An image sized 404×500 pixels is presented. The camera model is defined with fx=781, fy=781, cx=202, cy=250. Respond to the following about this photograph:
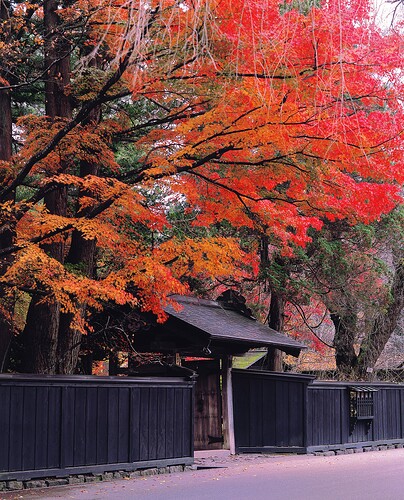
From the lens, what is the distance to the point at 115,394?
15164 mm

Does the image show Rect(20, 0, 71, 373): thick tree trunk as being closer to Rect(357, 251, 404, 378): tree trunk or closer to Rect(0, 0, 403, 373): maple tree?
Rect(0, 0, 403, 373): maple tree

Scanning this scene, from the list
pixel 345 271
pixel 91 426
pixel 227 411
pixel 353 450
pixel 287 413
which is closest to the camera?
pixel 91 426

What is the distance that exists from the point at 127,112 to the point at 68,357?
21.4 feet

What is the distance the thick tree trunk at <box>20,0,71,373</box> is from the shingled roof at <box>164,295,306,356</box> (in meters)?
2.96

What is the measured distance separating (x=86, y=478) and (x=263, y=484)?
3237mm

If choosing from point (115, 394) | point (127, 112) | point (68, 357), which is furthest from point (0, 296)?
point (127, 112)

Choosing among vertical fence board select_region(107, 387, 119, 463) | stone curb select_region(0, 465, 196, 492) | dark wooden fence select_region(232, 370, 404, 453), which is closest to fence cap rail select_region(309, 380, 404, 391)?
dark wooden fence select_region(232, 370, 404, 453)

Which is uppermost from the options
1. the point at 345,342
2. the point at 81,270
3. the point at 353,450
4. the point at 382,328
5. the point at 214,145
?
the point at 214,145

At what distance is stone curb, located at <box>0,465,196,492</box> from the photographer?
12711mm

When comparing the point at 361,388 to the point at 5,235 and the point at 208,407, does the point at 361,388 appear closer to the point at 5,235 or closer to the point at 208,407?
the point at 208,407

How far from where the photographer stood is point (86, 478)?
14.1 meters

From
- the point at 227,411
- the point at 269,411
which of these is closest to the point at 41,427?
the point at 227,411

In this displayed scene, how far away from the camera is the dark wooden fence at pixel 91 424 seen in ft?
42.7

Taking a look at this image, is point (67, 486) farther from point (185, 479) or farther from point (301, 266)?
point (301, 266)
